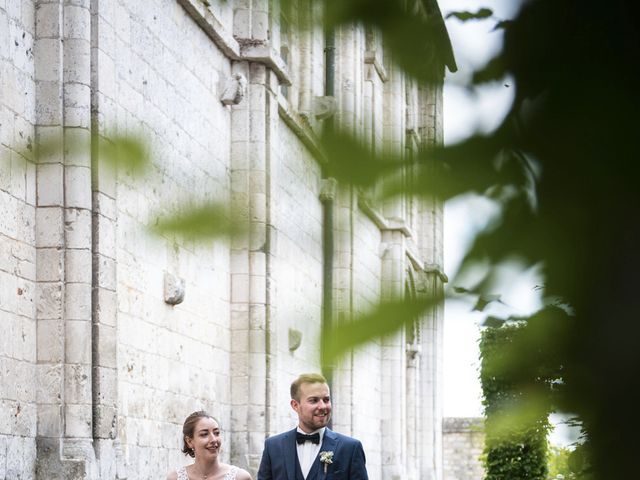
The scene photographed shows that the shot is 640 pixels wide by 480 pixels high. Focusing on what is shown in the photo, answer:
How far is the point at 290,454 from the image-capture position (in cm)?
647

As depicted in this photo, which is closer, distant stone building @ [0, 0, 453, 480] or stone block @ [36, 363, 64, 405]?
distant stone building @ [0, 0, 453, 480]

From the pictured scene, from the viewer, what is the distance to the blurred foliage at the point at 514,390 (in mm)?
1040

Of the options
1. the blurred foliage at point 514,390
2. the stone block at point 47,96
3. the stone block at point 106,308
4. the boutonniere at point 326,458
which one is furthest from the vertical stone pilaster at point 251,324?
the blurred foliage at point 514,390

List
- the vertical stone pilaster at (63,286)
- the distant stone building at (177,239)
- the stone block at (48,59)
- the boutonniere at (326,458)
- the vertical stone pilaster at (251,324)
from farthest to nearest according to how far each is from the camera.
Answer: the vertical stone pilaster at (251,324) < the stone block at (48,59) < the vertical stone pilaster at (63,286) < the boutonniere at (326,458) < the distant stone building at (177,239)

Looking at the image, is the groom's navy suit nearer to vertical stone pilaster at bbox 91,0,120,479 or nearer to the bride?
the bride

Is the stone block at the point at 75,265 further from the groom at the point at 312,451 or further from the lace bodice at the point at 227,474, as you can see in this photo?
the groom at the point at 312,451

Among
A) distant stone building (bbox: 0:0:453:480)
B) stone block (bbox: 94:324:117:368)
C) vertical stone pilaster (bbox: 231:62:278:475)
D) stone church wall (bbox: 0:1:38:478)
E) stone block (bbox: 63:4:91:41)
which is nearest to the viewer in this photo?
distant stone building (bbox: 0:0:453:480)

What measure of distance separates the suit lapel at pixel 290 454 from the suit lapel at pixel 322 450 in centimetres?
8

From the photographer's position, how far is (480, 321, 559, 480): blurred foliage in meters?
1.04

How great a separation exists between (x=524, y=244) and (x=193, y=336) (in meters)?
9.94

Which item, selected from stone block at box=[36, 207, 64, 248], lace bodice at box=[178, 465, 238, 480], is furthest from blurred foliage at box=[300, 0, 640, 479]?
stone block at box=[36, 207, 64, 248]

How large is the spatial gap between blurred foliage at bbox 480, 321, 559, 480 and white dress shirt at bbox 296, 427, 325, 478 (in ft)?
17.4

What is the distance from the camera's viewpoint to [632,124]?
89cm

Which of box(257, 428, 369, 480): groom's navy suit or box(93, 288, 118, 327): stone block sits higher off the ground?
box(93, 288, 118, 327): stone block
